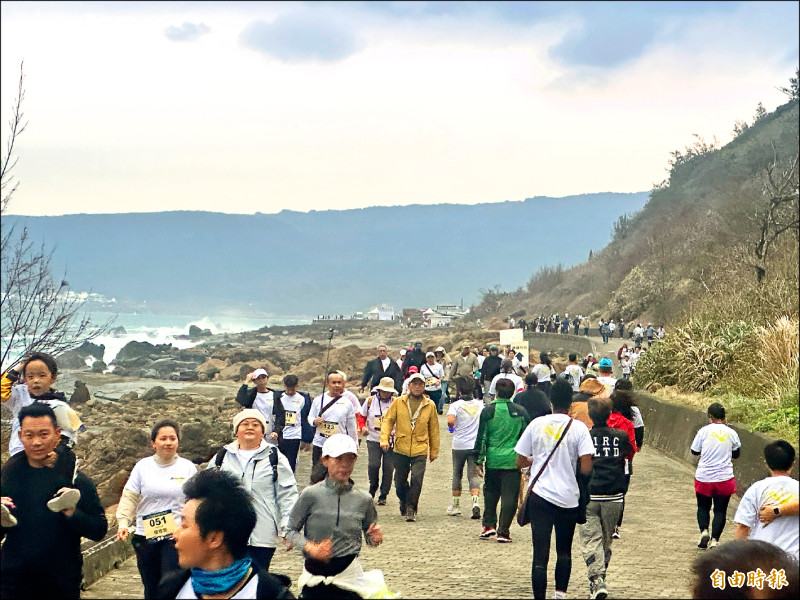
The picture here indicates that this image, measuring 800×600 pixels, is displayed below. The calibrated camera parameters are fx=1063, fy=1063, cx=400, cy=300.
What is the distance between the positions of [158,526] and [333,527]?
1.48 meters

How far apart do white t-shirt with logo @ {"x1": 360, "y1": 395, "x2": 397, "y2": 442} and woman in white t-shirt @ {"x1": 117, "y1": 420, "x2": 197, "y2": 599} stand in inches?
273

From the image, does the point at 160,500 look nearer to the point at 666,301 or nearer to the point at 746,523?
the point at 746,523

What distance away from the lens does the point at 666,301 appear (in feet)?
201

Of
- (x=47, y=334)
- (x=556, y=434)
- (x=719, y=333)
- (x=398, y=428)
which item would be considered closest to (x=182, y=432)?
(x=47, y=334)

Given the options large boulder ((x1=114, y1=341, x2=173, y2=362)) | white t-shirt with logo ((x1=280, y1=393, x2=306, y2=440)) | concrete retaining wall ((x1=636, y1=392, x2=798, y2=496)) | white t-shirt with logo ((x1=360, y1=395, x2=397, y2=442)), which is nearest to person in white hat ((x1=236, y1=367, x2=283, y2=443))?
white t-shirt with logo ((x1=280, y1=393, x2=306, y2=440))

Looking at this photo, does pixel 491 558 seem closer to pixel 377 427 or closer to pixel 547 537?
pixel 547 537

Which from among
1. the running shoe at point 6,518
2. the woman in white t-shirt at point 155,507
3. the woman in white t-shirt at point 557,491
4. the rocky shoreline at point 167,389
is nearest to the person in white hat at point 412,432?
the rocky shoreline at point 167,389

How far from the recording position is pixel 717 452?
1116cm

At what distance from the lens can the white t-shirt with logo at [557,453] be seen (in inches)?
332

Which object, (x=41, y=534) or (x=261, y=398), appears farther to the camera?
(x=261, y=398)

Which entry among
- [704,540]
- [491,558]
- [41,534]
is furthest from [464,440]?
[41,534]

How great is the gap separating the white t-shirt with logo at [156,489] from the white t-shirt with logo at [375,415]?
6964 millimetres

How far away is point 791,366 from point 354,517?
11573mm

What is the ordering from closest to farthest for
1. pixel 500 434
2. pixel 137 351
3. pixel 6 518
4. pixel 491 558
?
pixel 6 518 → pixel 491 558 → pixel 500 434 → pixel 137 351
